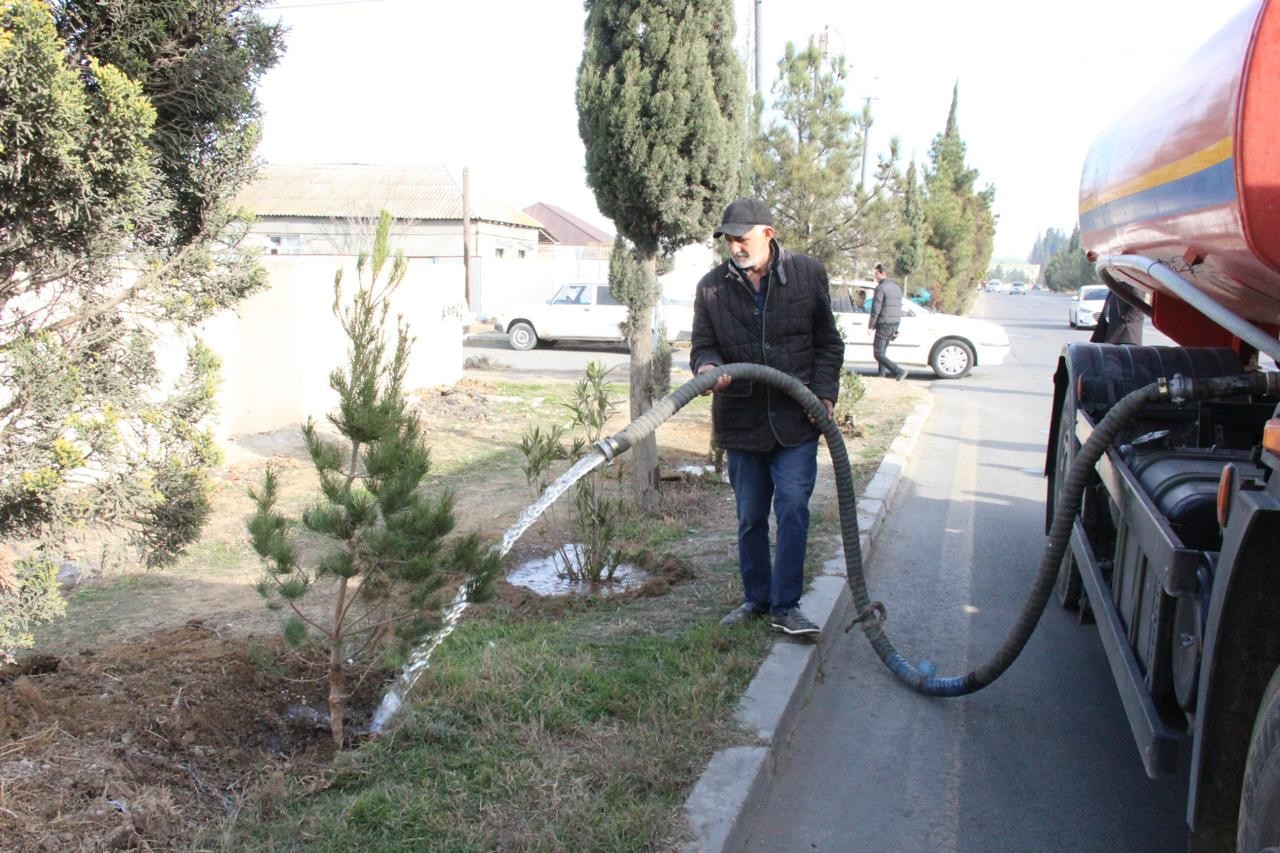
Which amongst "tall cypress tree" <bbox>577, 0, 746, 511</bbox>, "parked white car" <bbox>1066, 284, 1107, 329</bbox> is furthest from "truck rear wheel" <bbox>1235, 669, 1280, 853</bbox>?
"parked white car" <bbox>1066, 284, 1107, 329</bbox>

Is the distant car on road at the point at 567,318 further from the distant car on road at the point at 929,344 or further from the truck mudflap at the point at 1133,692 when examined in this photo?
the truck mudflap at the point at 1133,692

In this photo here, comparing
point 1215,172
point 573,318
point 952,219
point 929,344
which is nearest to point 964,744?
point 1215,172

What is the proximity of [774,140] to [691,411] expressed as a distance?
13.4 feet

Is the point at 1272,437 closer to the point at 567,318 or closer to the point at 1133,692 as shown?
the point at 1133,692

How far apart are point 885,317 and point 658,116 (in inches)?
417

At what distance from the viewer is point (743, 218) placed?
441 cm

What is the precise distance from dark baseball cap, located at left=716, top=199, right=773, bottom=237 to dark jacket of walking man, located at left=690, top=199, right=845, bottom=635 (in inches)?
0.4

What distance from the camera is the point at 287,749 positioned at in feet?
12.0

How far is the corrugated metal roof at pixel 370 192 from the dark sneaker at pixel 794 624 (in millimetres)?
34644

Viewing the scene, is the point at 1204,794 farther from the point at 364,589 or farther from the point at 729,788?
the point at 364,589

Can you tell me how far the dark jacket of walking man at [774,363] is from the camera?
4547 millimetres

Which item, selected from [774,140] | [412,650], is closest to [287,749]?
[412,650]

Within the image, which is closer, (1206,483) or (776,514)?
(1206,483)

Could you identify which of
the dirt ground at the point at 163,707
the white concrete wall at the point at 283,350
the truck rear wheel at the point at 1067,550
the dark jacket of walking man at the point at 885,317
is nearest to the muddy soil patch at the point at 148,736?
the dirt ground at the point at 163,707
